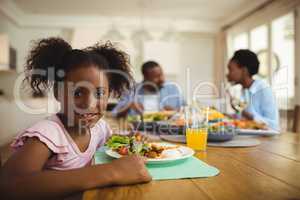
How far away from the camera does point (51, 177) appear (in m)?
0.66

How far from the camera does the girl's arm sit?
0.65 metres

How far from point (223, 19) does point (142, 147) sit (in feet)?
16.3

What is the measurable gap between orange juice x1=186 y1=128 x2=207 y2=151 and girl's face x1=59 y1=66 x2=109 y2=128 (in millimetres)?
399

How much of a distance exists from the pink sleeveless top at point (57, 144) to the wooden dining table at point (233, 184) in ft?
0.74

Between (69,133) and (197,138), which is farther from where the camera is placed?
(197,138)

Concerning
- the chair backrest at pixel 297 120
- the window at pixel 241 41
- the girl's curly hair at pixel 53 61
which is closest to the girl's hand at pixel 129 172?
the girl's curly hair at pixel 53 61

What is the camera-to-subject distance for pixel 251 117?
1.97 m

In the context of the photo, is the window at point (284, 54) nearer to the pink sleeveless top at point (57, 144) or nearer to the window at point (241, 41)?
the window at point (241, 41)

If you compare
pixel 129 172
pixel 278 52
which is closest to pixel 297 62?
pixel 278 52

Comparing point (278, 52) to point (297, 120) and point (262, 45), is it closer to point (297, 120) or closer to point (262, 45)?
point (262, 45)

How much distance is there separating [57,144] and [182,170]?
13.9 inches

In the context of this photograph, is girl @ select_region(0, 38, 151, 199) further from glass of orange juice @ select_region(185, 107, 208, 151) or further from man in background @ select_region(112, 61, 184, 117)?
man in background @ select_region(112, 61, 184, 117)

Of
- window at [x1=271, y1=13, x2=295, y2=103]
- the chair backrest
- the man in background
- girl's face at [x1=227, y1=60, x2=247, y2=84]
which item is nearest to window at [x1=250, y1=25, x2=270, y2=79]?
window at [x1=271, y1=13, x2=295, y2=103]

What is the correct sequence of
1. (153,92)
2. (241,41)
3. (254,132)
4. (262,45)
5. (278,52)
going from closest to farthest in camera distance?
1. (254,132)
2. (153,92)
3. (278,52)
4. (262,45)
5. (241,41)
